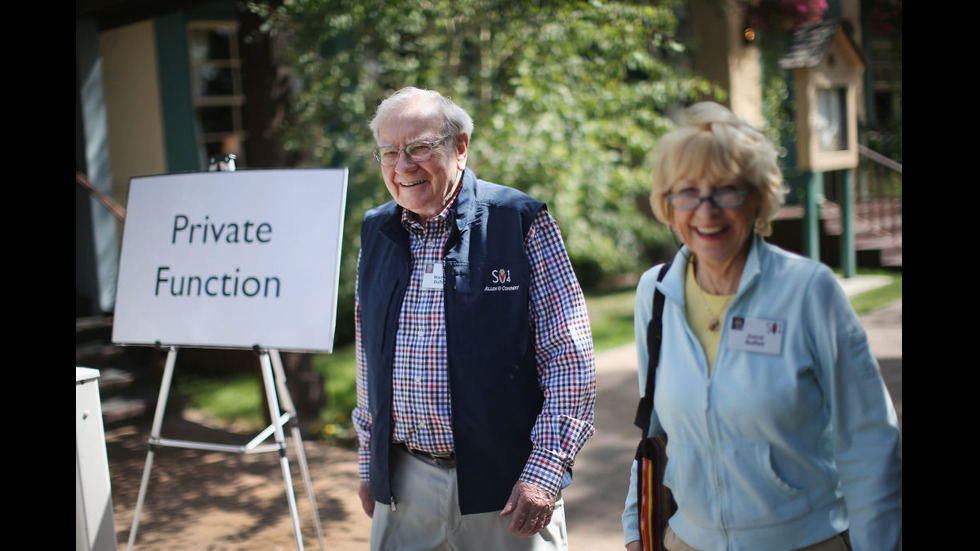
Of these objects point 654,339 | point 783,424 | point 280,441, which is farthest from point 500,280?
point 280,441

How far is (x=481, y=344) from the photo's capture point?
227 centimetres

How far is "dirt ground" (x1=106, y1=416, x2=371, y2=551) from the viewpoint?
4285 mm

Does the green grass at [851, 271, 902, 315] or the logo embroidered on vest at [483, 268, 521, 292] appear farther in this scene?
the green grass at [851, 271, 902, 315]

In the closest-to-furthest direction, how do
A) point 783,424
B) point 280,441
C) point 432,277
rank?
point 783,424
point 432,277
point 280,441

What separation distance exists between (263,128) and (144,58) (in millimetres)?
3259

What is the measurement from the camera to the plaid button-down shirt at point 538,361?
2264 mm

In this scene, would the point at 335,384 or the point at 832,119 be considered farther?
the point at 832,119

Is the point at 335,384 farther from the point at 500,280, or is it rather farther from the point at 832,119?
the point at 832,119

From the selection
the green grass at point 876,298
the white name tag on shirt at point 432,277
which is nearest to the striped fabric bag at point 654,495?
the white name tag on shirt at point 432,277

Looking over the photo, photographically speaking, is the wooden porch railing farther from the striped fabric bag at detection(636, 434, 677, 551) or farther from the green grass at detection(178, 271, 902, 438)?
the striped fabric bag at detection(636, 434, 677, 551)

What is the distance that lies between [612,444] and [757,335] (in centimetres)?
391

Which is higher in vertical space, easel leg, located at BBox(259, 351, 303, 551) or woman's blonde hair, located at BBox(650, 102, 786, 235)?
woman's blonde hair, located at BBox(650, 102, 786, 235)

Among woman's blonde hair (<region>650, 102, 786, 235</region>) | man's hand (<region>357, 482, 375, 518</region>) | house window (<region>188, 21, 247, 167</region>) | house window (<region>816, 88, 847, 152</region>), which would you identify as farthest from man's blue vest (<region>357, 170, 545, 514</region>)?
house window (<region>816, 88, 847, 152</region>)

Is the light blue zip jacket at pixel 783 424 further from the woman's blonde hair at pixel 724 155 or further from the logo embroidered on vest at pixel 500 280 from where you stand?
the logo embroidered on vest at pixel 500 280
